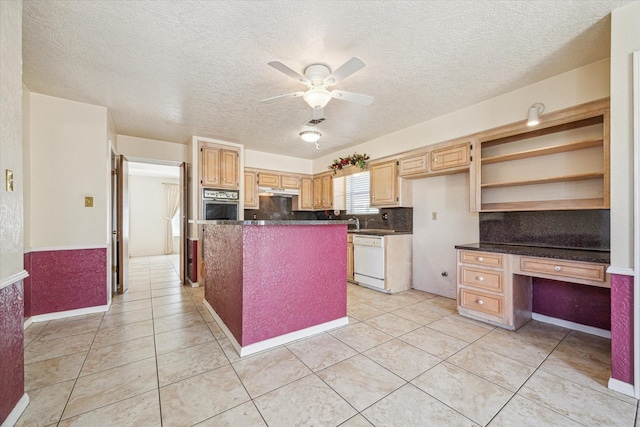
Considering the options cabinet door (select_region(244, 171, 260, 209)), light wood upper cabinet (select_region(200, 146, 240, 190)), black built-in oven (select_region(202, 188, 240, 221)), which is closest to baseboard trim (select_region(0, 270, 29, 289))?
black built-in oven (select_region(202, 188, 240, 221))

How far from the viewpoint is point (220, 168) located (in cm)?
464

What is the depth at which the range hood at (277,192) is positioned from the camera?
5.42 m

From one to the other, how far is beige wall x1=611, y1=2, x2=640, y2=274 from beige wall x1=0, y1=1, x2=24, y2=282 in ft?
12.3

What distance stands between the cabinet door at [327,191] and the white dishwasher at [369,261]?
4.26 ft

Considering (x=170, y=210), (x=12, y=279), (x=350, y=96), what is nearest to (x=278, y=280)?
(x=12, y=279)

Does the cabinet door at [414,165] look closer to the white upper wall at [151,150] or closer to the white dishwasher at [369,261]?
the white dishwasher at [369,261]

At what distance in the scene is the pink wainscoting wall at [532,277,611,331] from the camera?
2570 millimetres

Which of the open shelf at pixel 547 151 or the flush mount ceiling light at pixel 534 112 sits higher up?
the flush mount ceiling light at pixel 534 112

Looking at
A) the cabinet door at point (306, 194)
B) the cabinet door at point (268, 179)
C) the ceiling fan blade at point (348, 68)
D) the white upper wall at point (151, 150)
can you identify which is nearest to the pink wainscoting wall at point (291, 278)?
the ceiling fan blade at point (348, 68)

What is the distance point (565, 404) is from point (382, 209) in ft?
11.3

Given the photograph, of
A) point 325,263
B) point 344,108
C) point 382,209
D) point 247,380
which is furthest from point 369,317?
point 344,108

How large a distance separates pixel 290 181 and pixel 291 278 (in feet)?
11.8

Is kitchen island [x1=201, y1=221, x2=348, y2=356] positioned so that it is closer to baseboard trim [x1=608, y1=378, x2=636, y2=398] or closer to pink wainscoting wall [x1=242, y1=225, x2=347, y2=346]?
pink wainscoting wall [x1=242, y1=225, x2=347, y2=346]

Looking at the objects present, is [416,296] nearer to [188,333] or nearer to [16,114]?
[188,333]
